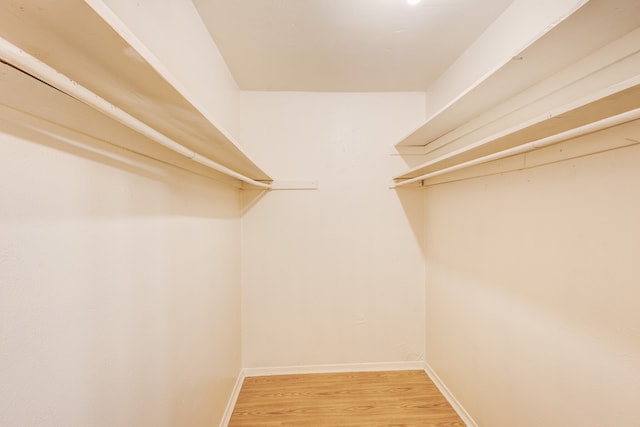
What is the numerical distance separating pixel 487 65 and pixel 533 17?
29 centimetres

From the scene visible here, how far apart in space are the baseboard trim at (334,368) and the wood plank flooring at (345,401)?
3 cm

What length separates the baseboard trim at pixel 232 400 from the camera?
1.56 metres

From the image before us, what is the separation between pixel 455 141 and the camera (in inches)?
66.3

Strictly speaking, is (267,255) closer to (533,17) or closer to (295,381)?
(295,381)

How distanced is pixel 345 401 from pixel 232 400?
0.79m

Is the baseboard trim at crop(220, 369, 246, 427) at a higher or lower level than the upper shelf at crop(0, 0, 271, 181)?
lower

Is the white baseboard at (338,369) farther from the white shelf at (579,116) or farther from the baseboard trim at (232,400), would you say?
the white shelf at (579,116)

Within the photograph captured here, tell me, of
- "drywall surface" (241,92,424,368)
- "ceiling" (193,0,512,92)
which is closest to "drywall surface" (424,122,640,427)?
"drywall surface" (241,92,424,368)

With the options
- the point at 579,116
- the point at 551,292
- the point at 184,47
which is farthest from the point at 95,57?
the point at 551,292

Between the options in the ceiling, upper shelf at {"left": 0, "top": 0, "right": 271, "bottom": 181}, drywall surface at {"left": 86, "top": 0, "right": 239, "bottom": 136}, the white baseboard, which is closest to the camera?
upper shelf at {"left": 0, "top": 0, "right": 271, "bottom": 181}

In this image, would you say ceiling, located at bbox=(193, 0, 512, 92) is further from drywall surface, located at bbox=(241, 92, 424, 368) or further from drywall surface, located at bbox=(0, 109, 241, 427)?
drywall surface, located at bbox=(0, 109, 241, 427)

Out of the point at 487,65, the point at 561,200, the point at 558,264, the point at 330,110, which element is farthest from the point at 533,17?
the point at 330,110

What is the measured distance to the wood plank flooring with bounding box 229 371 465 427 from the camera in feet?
5.23

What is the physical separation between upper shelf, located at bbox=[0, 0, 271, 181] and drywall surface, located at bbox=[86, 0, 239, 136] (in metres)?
0.04
